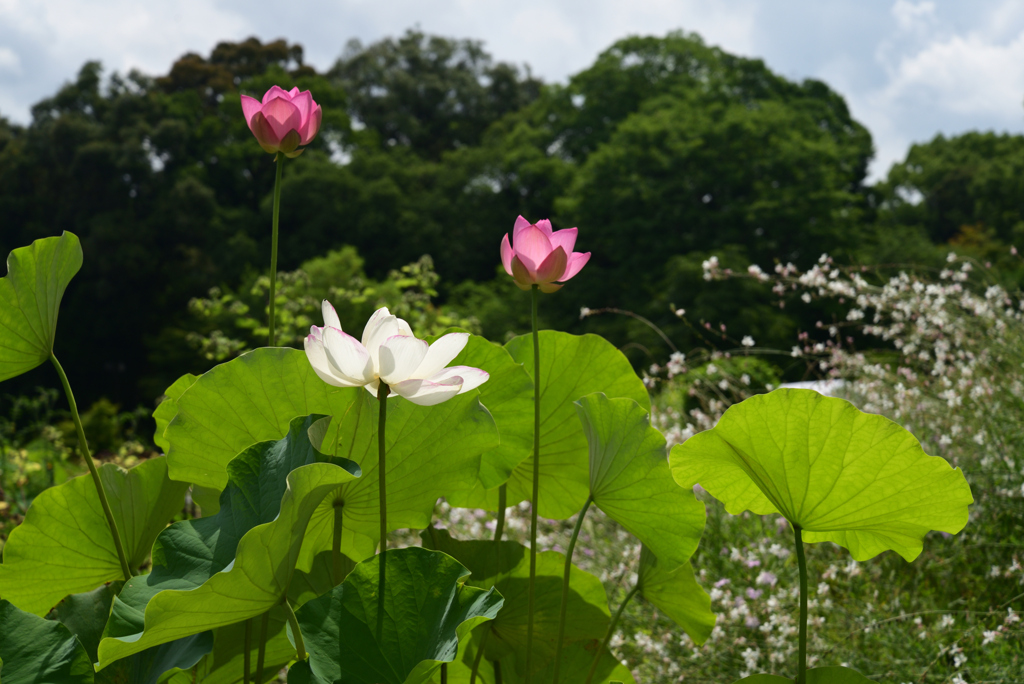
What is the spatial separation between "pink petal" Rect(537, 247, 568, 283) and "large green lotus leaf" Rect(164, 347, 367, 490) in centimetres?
18

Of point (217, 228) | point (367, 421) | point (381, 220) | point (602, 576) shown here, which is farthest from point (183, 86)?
point (367, 421)

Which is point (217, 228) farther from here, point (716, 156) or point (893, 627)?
point (893, 627)

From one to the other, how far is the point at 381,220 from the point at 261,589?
1326 cm

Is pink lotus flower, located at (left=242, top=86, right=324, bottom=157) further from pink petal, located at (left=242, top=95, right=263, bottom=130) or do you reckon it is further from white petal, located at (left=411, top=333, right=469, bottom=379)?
white petal, located at (left=411, top=333, right=469, bottom=379)

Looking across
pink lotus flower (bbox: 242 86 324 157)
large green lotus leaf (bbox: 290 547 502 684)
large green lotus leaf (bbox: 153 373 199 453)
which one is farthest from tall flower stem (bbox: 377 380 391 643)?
pink lotus flower (bbox: 242 86 324 157)

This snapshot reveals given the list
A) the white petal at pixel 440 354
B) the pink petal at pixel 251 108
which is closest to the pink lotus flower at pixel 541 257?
the white petal at pixel 440 354

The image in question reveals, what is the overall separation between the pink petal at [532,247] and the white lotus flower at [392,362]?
12 centimetres

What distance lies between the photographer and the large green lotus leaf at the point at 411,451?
1.85 ft

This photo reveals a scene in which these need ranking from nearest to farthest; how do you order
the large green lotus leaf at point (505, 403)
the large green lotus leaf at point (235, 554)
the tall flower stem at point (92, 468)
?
the large green lotus leaf at point (235, 554), the tall flower stem at point (92, 468), the large green lotus leaf at point (505, 403)

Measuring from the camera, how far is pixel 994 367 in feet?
7.98

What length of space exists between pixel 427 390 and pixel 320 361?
77 millimetres

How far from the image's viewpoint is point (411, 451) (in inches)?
23.0

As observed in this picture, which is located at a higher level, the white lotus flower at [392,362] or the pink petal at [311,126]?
the pink petal at [311,126]

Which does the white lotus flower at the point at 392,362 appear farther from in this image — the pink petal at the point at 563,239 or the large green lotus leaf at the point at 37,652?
the large green lotus leaf at the point at 37,652
